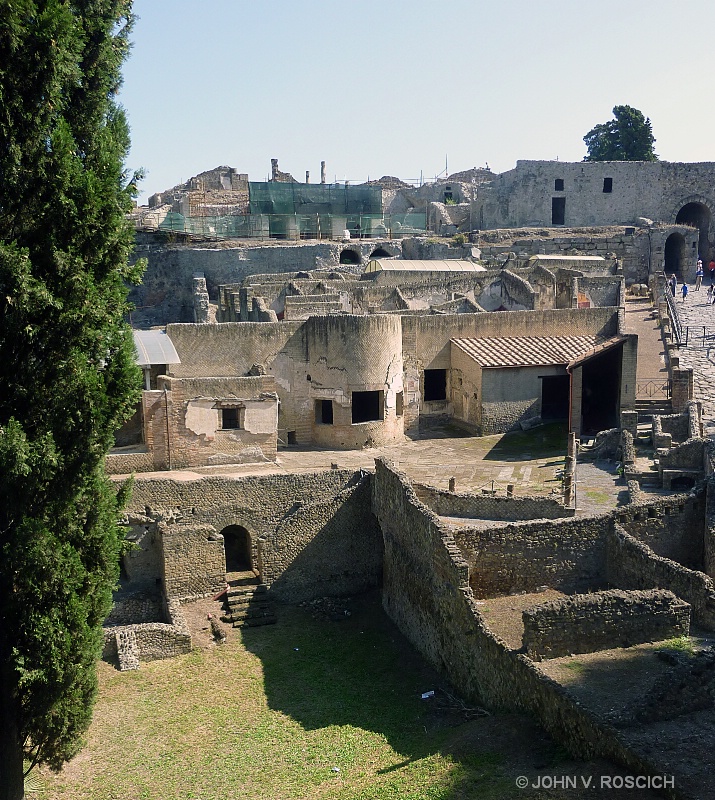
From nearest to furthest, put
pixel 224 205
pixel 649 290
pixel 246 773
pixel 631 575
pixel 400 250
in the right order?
pixel 246 773 < pixel 631 575 < pixel 649 290 < pixel 400 250 < pixel 224 205

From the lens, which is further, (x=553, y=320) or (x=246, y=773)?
(x=553, y=320)

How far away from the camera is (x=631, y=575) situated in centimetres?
1501

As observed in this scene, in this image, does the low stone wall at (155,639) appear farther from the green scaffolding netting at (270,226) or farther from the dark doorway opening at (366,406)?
the green scaffolding netting at (270,226)

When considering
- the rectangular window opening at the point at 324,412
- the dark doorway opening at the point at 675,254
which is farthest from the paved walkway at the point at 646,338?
the dark doorway opening at the point at 675,254

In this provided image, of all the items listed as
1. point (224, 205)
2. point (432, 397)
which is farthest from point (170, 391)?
point (224, 205)

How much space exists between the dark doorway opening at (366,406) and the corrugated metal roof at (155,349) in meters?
5.02

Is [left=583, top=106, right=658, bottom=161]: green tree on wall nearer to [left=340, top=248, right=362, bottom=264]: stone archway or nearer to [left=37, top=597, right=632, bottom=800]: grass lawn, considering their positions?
[left=340, top=248, right=362, bottom=264]: stone archway

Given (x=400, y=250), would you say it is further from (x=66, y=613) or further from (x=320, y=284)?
(x=66, y=613)

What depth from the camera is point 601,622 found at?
12.6 metres

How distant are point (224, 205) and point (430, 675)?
145 ft

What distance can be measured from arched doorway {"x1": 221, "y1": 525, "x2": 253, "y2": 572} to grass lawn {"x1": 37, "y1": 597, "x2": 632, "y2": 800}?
95.5 inches

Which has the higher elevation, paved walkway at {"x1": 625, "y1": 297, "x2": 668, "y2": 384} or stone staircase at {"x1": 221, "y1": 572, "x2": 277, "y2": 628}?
paved walkway at {"x1": 625, "y1": 297, "x2": 668, "y2": 384}

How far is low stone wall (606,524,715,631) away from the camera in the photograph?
44.0 feet

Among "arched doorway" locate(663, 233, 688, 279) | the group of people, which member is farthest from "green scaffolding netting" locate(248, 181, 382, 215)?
the group of people
